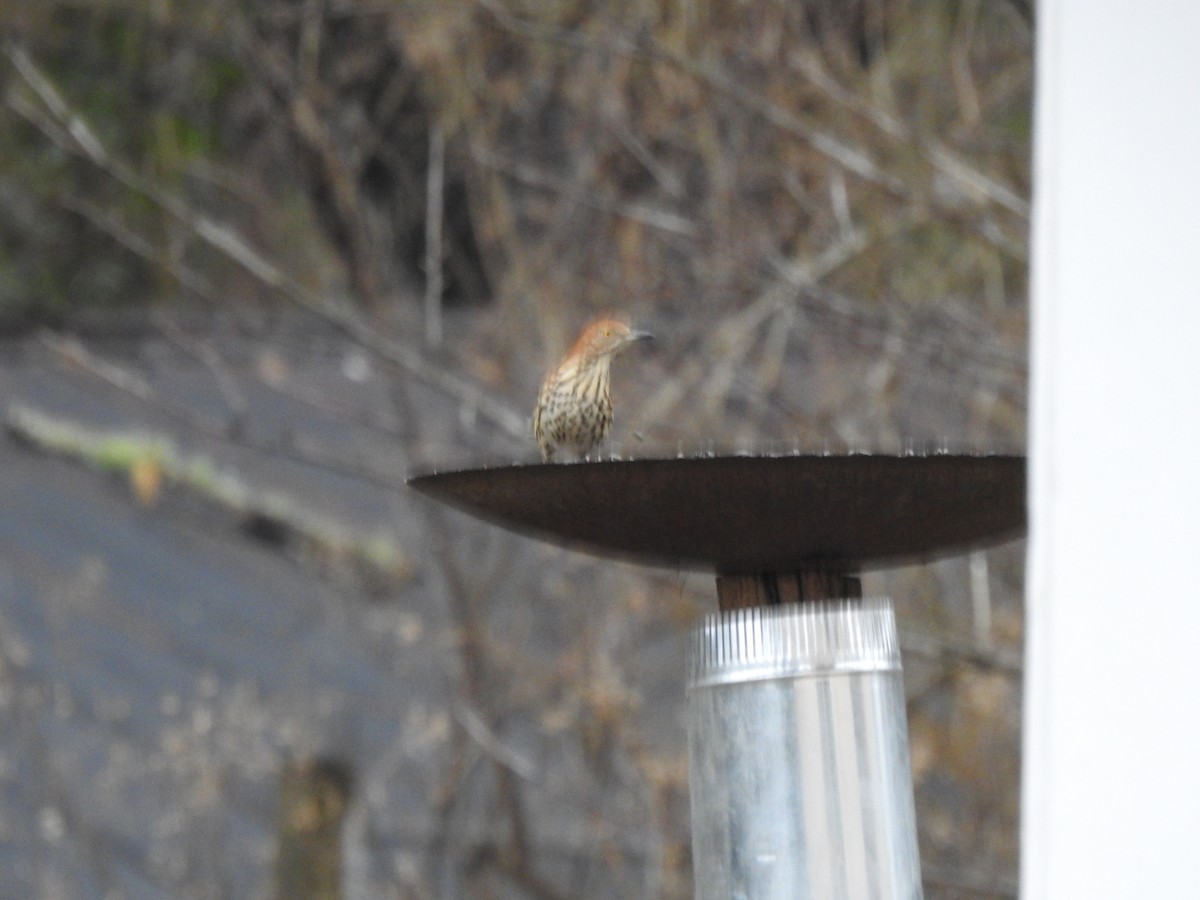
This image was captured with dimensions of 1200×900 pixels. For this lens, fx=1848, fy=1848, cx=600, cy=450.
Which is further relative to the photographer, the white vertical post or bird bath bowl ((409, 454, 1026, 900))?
bird bath bowl ((409, 454, 1026, 900))

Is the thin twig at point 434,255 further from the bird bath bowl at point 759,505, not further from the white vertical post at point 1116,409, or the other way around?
the white vertical post at point 1116,409

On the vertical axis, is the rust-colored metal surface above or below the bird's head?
below

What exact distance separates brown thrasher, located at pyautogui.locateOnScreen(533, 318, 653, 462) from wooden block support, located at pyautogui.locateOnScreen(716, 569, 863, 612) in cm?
133

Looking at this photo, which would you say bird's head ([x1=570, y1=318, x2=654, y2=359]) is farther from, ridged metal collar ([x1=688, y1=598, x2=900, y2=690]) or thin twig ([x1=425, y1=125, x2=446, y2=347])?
thin twig ([x1=425, y1=125, x2=446, y2=347])

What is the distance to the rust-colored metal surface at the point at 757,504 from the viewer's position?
2334 mm

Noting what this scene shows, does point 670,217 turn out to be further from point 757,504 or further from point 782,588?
point 757,504

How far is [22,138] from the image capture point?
10.1 metres

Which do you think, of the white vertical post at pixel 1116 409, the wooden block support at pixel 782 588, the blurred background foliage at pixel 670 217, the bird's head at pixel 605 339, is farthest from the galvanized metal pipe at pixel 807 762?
the blurred background foliage at pixel 670 217

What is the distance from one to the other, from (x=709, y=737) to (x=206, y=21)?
653cm

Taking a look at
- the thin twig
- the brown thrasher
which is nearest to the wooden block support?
the brown thrasher

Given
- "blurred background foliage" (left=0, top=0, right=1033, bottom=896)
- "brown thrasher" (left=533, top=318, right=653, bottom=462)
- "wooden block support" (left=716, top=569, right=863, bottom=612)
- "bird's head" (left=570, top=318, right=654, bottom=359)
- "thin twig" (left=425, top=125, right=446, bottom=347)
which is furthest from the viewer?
"thin twig" (left=425, top=125, right=446, bottom=347)

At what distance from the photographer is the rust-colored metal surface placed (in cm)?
233

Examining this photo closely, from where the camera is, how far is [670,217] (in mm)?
→ 6438

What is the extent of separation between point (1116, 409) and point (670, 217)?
5383 millimetres
